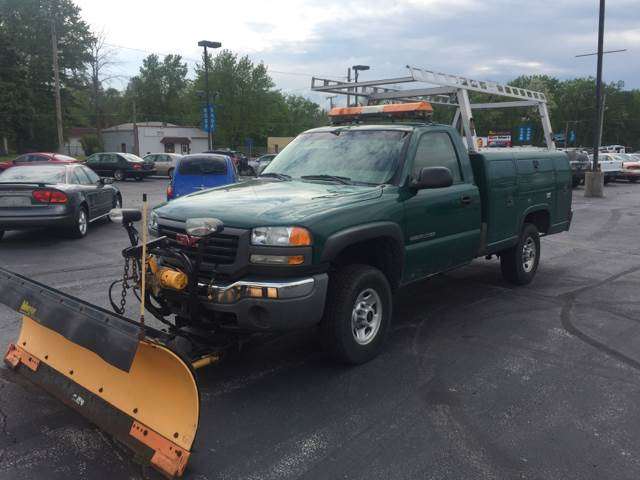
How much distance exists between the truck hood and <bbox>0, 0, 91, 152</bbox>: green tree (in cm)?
4671

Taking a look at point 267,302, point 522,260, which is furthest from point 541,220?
point 267,302

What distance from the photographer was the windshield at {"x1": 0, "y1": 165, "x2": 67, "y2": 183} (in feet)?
33.0

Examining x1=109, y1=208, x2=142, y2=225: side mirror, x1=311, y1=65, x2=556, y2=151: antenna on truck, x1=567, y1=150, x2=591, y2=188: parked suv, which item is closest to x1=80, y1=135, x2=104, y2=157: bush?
x1=567, y1=150, x2=591, y2=188: parked suv

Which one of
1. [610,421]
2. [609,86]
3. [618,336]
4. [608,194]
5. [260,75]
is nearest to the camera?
[610,421]

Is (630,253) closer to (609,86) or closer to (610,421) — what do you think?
(610,421)

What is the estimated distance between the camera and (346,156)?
5379mm

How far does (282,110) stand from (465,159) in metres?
87.7

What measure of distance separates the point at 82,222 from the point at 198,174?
2.80 meters

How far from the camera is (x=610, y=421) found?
3.73 metres

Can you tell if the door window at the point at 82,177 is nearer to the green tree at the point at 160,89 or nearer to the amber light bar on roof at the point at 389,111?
the amber light bar on roof at the point at 389,111

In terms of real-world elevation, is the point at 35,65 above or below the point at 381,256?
above

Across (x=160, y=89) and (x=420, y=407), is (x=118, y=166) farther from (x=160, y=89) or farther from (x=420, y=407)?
(x=160, y=89)

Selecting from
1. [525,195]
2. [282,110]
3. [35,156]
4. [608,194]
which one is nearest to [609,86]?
[282,110]

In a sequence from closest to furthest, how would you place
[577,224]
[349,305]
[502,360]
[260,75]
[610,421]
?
[610,421] → [349,305] → [502,360] → [577,224] → [260,75]
